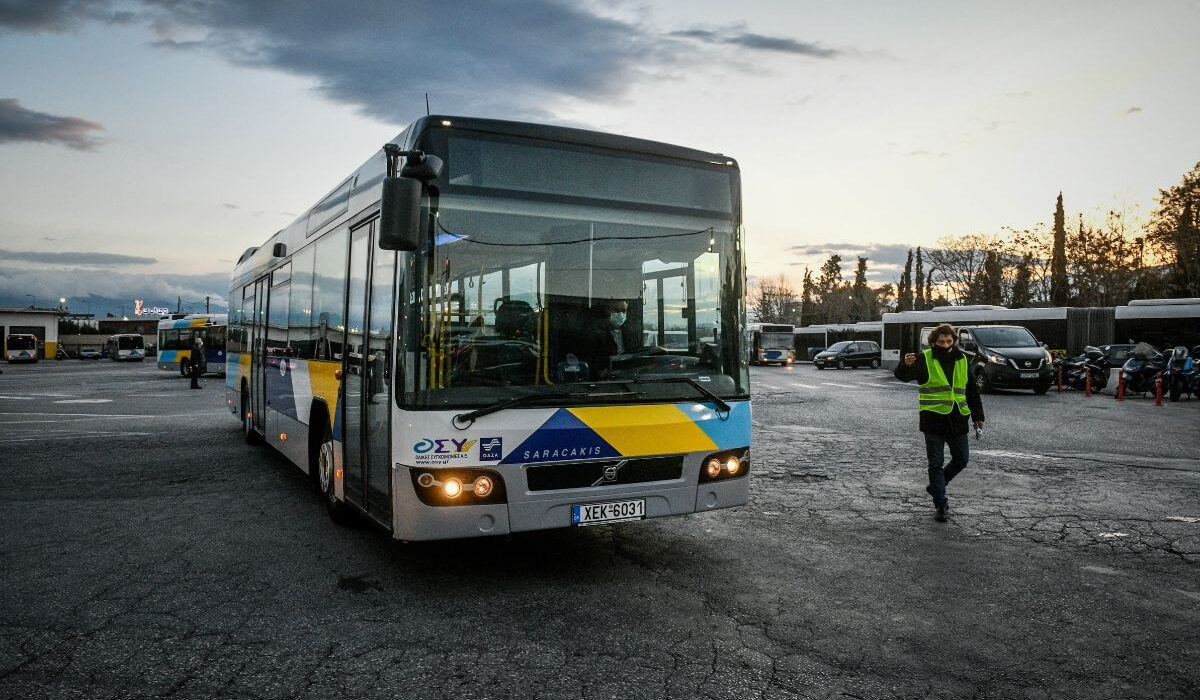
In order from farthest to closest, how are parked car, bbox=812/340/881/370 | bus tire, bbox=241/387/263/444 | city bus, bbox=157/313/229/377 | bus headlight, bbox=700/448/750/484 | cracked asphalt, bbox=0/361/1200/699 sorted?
1. parked car, bbox=812/340/881/370
2. city bus, bbox=157/313/229/377
3. bus tire, bbox=241/387/263/444
4. bus headlight, bbox=700/448/750/484
5. cracked asphalt, bbox=0/361/1200/699

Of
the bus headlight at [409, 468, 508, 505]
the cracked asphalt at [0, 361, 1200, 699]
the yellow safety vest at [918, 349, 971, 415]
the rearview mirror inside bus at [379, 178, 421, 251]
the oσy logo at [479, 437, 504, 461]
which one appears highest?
the rearview mirror inside bus at [379, 178, 421, 251]

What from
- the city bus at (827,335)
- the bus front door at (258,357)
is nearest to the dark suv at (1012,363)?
the bus front door at (258,357)

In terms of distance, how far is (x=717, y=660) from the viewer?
394 cm

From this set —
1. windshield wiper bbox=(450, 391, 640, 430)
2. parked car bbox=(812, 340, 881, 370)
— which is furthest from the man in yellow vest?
parked car bbox=(812, 340, 881, 370)

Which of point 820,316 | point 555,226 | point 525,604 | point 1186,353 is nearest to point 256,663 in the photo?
point 525,604

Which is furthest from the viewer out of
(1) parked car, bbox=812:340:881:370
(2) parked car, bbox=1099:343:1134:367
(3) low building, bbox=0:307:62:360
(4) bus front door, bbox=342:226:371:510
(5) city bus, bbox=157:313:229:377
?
(3) low building, bbox=0:307:62:360

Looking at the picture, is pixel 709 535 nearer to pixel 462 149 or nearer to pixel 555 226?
pixel 555 226

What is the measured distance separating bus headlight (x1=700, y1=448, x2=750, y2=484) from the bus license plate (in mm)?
505

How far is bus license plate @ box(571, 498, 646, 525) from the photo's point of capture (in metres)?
5.05

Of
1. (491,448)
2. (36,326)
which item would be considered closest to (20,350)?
(36,326)

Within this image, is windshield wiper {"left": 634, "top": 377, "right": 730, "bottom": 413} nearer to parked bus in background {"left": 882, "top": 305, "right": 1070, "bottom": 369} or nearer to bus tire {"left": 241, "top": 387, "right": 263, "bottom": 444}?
bus tire {"left": 241, "top": 387, "right": 263, "bottom": 444}

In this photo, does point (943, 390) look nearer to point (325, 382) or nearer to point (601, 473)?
point (601, 473)

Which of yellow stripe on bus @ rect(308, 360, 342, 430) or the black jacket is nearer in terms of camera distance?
yellow stripe on bus @ rect(308, 360, 342, 430)

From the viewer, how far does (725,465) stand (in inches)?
221
